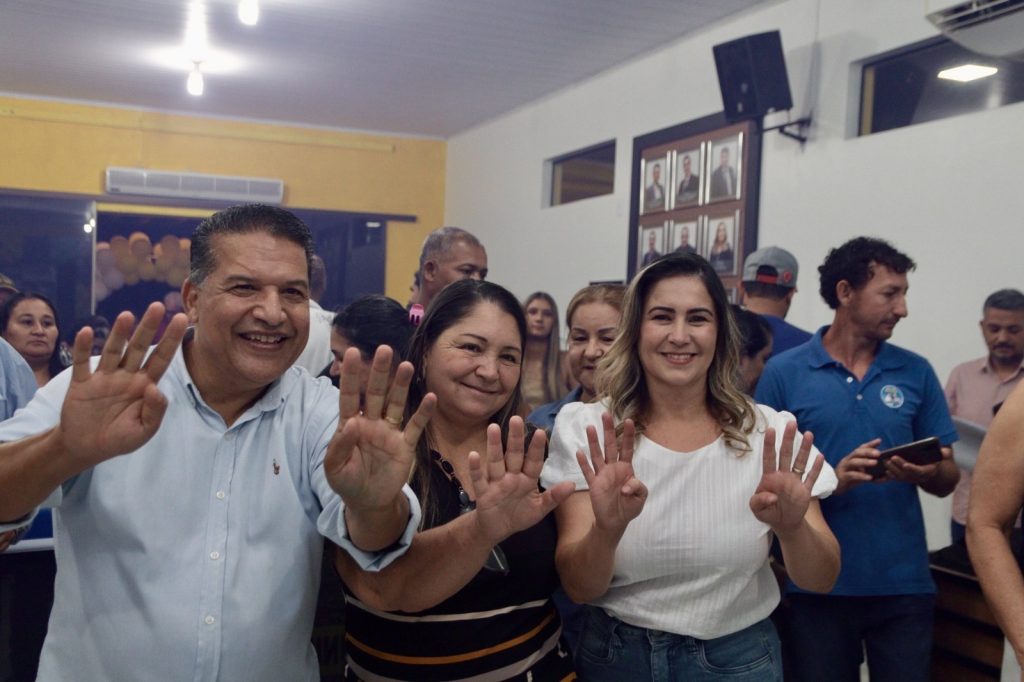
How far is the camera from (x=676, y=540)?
6.18 feet

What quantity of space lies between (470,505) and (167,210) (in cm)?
806

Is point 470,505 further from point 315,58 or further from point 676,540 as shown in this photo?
point 315,58

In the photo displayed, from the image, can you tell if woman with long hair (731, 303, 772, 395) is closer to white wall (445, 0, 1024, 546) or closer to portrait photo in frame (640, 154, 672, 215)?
white wall (445, 0, 1024, 546)

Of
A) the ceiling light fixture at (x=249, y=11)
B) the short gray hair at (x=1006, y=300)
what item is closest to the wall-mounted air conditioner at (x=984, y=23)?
the short gray hair at (x=1006, y=300)

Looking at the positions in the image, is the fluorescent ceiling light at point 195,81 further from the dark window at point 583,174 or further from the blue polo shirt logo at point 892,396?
the blue polo shirt logo at point 892,396

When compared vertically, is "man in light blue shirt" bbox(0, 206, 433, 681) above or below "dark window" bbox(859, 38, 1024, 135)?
below

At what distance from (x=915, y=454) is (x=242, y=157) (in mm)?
7990

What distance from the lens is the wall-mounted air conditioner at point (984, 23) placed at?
3.66m

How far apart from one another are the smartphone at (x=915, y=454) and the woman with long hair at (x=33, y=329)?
3593mm

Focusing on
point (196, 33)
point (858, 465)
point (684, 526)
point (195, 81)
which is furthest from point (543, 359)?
point (195, 81)

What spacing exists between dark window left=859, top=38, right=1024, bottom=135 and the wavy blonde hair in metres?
2.78

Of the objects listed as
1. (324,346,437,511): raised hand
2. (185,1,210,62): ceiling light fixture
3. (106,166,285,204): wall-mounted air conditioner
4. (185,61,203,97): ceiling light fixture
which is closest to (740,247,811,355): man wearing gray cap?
(324,346,437,511): raised hand

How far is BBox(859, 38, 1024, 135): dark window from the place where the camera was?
424 cm

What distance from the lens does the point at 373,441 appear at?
1445mm
